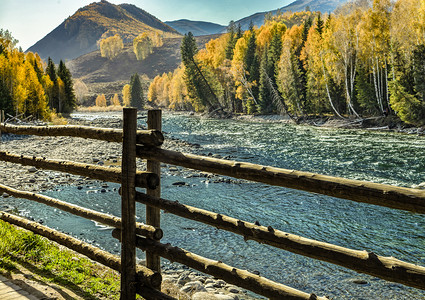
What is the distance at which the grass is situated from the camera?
4.49m

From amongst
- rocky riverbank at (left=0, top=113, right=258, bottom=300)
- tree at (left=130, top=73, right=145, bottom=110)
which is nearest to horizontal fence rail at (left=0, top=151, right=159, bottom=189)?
rocky riverbank at (left=0, top=113, right=258, bottom=300)

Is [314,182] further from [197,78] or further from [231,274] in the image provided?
[197,78]

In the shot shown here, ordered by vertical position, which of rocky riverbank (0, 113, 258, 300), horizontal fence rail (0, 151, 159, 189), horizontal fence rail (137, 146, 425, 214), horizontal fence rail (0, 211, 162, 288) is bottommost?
rocky riverbank (0, 113, 258, 300)

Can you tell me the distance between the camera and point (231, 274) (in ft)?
11.1

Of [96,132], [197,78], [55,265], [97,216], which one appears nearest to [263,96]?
[197,78]

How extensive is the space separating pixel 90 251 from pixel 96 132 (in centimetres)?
162

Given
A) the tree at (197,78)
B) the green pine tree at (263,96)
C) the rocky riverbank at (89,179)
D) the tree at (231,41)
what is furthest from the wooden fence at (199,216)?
the tree at (231,41)

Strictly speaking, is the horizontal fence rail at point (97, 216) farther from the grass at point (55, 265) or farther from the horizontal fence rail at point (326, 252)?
the grass at point (55, 265)

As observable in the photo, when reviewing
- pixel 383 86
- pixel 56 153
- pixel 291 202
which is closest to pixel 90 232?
pixel 291 202

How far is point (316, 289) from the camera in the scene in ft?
21.5

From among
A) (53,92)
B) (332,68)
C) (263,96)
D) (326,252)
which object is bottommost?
(326,252)

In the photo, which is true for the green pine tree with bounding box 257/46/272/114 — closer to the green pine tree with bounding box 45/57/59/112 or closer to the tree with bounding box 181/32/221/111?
the tree with bounding box 181/32/221/111

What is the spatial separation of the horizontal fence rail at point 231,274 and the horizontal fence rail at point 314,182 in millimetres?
909

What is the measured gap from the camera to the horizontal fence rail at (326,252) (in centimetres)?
248
